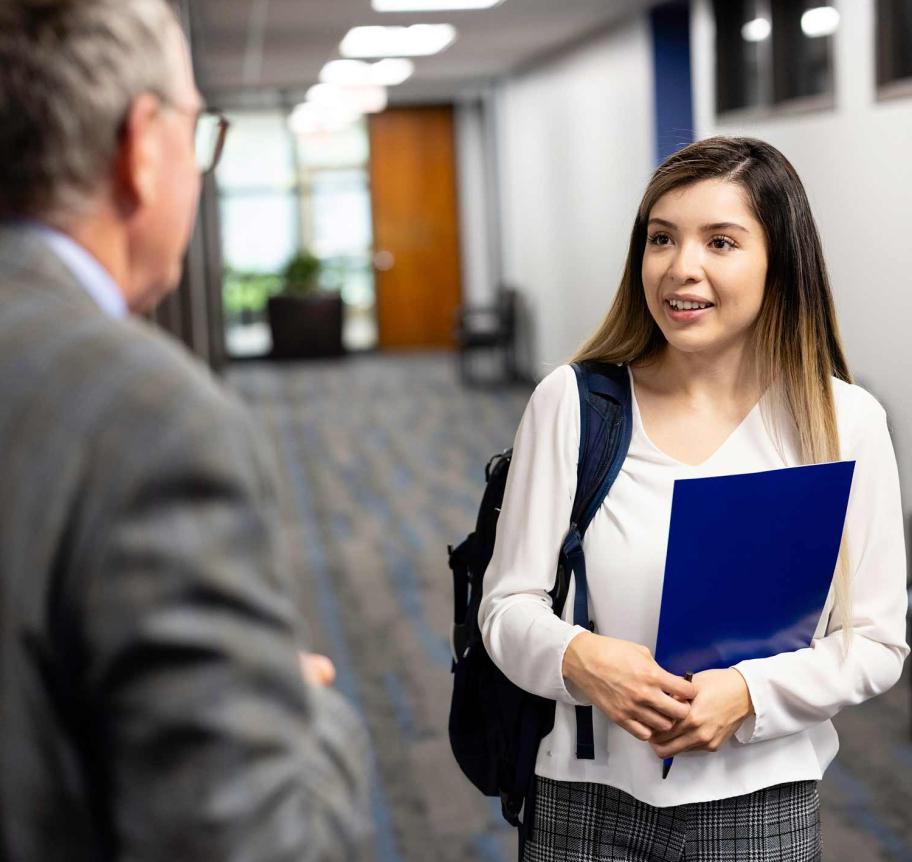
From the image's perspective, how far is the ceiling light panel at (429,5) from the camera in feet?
26.4

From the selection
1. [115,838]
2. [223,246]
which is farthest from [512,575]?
[223,246]

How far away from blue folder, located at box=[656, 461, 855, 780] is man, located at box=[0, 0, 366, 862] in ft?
2.32

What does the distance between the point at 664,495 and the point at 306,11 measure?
7250 mm

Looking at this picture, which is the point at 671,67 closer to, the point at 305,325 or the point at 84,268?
the point at 305,325

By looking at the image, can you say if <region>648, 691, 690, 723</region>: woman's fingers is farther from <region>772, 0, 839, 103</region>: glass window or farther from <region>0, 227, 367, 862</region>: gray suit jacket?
<region>772, 0, 839, 103</region>: glass window

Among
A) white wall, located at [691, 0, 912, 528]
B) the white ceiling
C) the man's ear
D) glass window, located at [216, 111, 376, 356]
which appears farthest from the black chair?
the man's ear

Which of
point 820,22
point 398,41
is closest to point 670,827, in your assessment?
point 820,22

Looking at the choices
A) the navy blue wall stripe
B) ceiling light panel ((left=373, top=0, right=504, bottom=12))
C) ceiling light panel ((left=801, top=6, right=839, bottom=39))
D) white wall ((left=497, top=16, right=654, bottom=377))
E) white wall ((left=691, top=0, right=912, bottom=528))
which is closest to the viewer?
white wall ((left=691, top=0, right=912, bottom=528))

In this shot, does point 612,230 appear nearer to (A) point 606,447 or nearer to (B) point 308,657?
(A) point 606,447

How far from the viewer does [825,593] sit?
5.06ft

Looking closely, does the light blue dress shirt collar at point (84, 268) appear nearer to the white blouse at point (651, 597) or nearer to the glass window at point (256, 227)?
the white blouse at point (651, 597)

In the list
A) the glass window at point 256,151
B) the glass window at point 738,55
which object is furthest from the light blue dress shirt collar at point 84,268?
the glass window at point 256,151

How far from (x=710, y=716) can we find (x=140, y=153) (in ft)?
3.09

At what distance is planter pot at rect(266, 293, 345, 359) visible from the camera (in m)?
15.9
